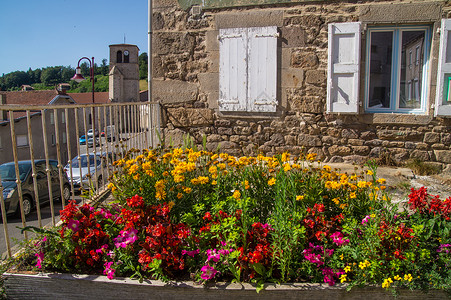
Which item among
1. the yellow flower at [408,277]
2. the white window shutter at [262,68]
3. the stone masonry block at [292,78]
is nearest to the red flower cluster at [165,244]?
the yellow flower at [408,277]

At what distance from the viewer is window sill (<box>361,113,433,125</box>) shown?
5.57 metres

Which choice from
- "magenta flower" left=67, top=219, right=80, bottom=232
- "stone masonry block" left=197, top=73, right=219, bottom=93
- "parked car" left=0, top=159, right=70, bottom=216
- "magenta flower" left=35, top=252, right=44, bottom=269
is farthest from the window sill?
"parked car" left=0, top=159, right=70, bottom=216

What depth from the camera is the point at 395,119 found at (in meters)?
5.67

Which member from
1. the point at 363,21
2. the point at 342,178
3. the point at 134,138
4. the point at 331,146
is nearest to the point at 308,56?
the point at 363,21

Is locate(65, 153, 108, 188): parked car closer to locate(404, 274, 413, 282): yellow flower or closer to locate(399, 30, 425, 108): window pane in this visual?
locate(404, 274, 413, 282): yellow flower

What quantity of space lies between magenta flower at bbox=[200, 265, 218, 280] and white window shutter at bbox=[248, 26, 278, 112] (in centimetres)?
394

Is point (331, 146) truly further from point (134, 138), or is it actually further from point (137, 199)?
point (137, 199)

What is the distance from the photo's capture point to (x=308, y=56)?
5832 millimetres

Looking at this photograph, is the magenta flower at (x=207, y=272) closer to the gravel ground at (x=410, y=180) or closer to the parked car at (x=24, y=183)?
the gravel ground at (x=410, y=180)

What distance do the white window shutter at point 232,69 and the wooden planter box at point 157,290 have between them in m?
4.05

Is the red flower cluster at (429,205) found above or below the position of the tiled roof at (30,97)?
below

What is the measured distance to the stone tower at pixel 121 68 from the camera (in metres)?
61.1

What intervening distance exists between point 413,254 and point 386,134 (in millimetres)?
3676

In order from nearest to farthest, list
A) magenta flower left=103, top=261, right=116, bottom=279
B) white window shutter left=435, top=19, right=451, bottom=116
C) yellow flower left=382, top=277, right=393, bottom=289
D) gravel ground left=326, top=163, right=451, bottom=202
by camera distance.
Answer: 1. yellow flower left=382, top=277, right=393, bottom=289
2. magenta flower left=103, top=261, right=116, bottom=279
3. gravel ground left=326, top=163, right=451, bottom=202
4. white window shutter left=435, top=19, right=451, bottom=116
